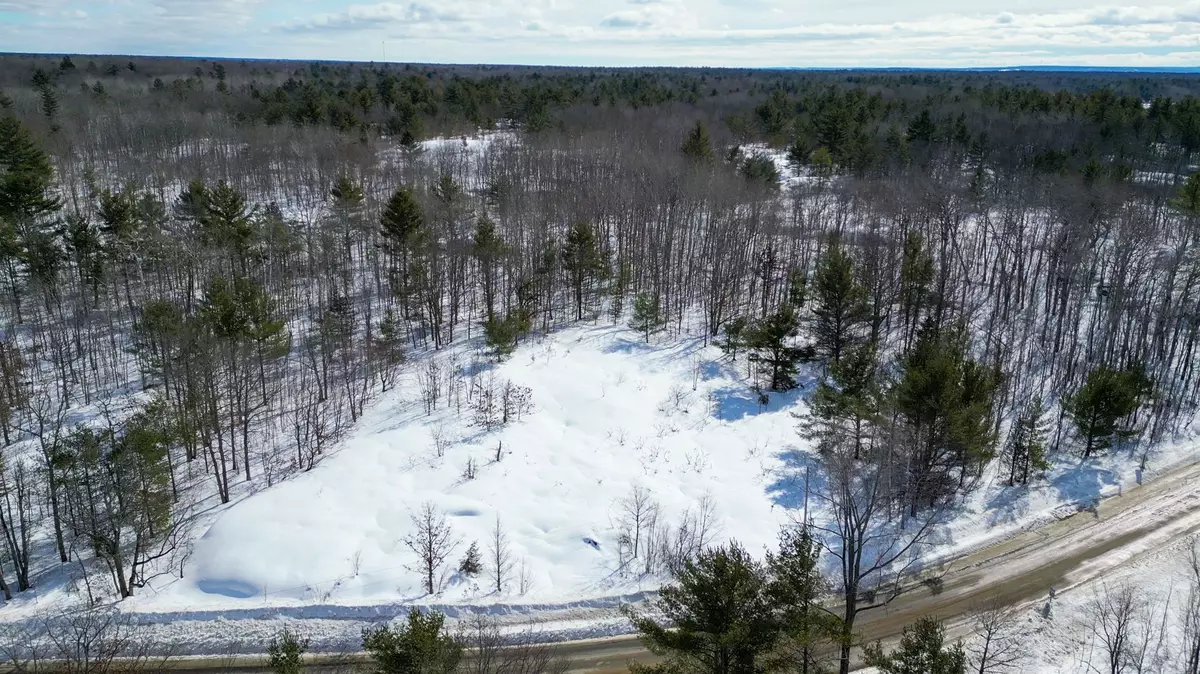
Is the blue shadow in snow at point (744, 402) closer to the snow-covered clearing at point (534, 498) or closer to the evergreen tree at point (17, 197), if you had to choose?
the snow-covered clearing at point (534, 498)

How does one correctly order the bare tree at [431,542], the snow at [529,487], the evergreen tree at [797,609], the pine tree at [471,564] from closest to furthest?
the evergreen tree at [797,609]
the bare tree at [431,542]
the snow at [529,487]
the pine tree at [471,564]

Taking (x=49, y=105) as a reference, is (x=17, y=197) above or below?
below

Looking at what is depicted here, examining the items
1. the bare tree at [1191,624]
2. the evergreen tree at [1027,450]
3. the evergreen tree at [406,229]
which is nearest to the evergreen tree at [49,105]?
the evergreen tree at [406,229]

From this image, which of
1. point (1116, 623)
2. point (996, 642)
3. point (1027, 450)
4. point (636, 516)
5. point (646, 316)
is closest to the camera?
point (996, 642)

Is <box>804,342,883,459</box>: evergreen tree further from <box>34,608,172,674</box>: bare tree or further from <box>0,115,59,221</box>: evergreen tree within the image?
<box>0,115,59,221</box>: evergreen tree

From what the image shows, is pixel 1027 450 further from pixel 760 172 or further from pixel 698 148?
pixel 698 148

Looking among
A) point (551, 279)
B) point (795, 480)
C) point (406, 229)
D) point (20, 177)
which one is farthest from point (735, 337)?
point (20, 177)

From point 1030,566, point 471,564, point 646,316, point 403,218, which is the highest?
point 403,218
